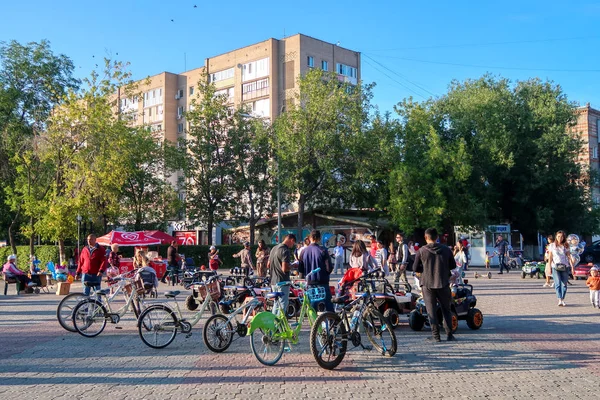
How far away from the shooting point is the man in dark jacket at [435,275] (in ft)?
30.1

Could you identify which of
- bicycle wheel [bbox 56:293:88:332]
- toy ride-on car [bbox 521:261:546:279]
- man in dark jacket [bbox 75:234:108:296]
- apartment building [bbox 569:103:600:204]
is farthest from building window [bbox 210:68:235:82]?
bicycle wheel [bbox 56:293:88:332]

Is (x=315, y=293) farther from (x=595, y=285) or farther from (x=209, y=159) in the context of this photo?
(x=209, y=159)

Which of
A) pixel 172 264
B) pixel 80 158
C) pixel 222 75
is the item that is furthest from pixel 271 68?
pixel 172 264

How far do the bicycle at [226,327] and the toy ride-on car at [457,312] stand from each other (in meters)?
3.19

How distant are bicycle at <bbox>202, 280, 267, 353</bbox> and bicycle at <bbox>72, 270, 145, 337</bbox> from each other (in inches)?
91.2

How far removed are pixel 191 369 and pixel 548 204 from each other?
3826 centimetres

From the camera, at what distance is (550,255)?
1476cm

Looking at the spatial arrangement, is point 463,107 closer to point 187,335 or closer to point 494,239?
point 494,239

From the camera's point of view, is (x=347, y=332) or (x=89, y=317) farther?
(x=89, y=317)

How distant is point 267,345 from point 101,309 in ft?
12.8

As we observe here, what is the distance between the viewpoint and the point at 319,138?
117 ft

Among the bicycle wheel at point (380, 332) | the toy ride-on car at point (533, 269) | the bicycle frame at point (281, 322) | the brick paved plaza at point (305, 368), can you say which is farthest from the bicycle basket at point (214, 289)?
the toy ride-on car at point (533, 269)

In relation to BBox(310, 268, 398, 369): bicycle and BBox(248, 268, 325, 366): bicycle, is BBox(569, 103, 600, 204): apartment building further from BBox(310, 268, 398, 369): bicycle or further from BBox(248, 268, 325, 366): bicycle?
BBox(248, 268, 325, 366): bicycle

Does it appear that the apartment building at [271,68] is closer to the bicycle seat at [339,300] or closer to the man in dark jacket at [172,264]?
the man in dark jacket at [172,264]
